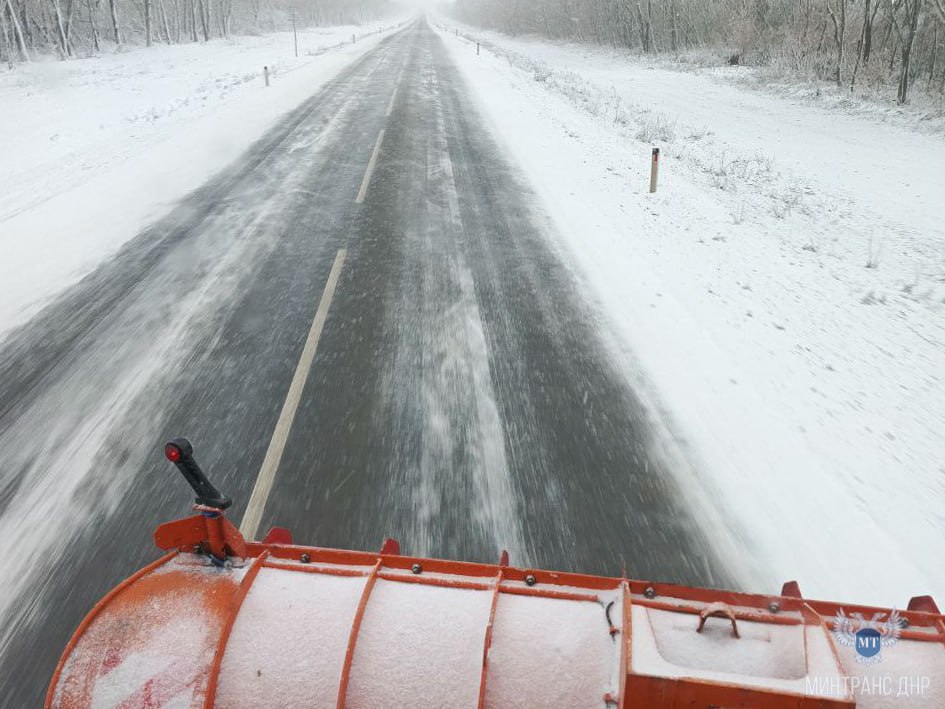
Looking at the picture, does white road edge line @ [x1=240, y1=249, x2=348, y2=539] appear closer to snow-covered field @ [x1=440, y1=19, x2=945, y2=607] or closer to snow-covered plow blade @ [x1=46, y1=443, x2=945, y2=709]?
snow-covered plow blade @ [x1=46, y1=443, x2=945, y2=709]

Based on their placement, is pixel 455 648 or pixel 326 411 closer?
pixel 455 648

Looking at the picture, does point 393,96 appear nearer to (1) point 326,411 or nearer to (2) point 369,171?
(2) point 369,171

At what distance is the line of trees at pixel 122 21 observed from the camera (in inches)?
1452

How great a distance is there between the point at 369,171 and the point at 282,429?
768 cm

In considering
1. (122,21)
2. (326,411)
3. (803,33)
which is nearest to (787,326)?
(326,411)

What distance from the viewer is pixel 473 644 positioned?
1651 millimetres

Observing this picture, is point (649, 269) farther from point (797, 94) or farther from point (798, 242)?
point (797, 94)

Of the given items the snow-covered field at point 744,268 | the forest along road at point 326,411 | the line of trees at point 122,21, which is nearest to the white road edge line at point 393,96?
the snow-covered field at point 744,268

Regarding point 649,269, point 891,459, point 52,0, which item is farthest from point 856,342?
point 52,0

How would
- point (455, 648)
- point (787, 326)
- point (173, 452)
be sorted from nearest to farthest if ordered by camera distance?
1. point (455, 648)
2. point (173, 452)
3. point (787, 326)

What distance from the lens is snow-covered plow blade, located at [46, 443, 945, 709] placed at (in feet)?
5.00

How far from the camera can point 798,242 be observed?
809 centimetres

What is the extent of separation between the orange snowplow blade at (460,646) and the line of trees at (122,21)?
4504cm

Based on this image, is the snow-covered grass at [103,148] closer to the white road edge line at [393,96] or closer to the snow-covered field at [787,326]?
the white road edge line at [393,96]
